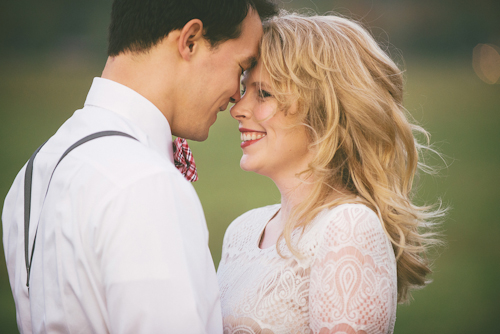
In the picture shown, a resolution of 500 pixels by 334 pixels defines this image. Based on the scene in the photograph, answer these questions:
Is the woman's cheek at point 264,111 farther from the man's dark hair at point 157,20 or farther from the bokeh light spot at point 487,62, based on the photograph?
the bokeh light spot at point 487,62

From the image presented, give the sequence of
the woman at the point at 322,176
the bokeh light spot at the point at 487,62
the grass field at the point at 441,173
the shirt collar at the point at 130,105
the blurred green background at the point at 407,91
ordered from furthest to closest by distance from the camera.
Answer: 1. the bokeh light spot at the point at 487,62
2. the blurred green background at the point at 407,91
3. the grass field at the point at 441,173
4. the woman at the point at 322,176
5. the shirt collar at the point at 130,105

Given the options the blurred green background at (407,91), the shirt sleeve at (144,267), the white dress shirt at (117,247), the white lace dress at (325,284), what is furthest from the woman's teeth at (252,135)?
the blurred green background at (407,91)

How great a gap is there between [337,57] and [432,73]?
1223 centimetres

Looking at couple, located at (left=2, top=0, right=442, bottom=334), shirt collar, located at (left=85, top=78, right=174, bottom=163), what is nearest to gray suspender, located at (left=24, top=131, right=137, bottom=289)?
couple, located at (left=2, top=0, right=442, bottom=334)

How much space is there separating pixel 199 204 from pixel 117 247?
0.83 feet

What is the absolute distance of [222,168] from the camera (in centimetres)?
1125

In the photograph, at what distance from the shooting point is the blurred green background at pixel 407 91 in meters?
9.65

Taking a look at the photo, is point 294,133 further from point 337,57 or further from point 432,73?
point 432,73

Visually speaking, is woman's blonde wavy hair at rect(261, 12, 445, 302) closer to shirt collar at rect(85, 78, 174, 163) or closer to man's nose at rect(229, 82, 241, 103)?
man's nose at rect(229, 82, 241, 103)

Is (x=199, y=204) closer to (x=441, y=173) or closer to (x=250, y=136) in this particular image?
(x=250, y=136)

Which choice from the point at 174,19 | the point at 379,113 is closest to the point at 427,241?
the point at 379,113

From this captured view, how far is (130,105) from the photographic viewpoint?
Answer: 1.45 meters

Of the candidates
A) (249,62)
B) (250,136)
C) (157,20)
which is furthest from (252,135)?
(157,20)

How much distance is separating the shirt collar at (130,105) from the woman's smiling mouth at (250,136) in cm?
65
